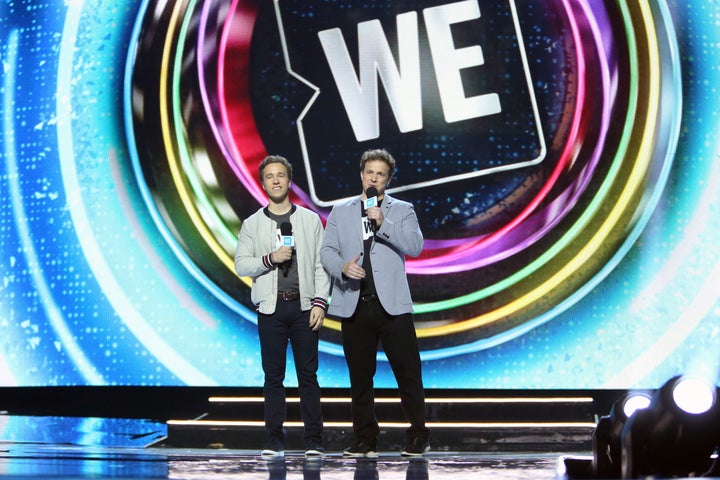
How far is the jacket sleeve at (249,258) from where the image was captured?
3.55 meters

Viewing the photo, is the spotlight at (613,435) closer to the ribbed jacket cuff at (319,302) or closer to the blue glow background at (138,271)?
the ribbed jacket cuff at (319,302)

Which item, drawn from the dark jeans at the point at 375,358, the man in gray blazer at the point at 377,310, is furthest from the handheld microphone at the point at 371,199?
the dark jeans at the point at 375,358

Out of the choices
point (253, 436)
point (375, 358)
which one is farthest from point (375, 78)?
point (253, 436)

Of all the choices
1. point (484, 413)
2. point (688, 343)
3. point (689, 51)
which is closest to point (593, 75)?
point (689, 51)

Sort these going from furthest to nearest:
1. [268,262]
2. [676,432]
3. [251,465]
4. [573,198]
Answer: [573,198], [268,262], [251,465], [676,432]

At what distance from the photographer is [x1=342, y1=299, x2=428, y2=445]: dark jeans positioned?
3.47 meters

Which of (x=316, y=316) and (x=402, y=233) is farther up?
(x=402, y=233)

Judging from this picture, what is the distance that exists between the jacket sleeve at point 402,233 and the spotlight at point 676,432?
151 cm

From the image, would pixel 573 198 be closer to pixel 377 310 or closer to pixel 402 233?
pixel 402 233

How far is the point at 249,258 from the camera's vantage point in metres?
3.61

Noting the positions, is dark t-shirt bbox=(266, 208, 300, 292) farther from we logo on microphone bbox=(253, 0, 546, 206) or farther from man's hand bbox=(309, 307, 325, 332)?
we logo on microphone bbox=(253, 0, 546, 206)

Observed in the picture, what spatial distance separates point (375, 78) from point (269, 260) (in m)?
1.55

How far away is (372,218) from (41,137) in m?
2.41

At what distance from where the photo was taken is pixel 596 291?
456 cm
